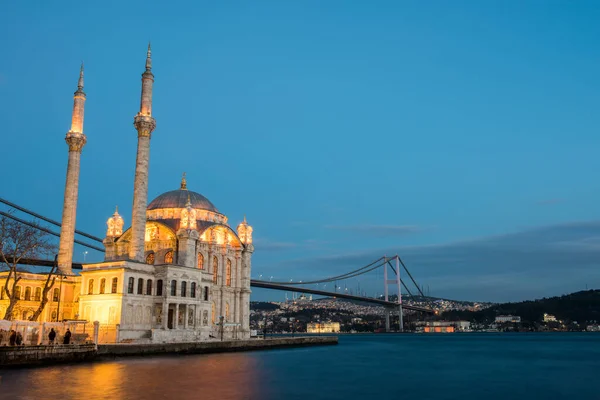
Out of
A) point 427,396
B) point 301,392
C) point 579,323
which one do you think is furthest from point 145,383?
point 579,323

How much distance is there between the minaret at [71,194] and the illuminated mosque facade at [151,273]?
0.08 metres

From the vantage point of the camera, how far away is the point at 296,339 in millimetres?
64938

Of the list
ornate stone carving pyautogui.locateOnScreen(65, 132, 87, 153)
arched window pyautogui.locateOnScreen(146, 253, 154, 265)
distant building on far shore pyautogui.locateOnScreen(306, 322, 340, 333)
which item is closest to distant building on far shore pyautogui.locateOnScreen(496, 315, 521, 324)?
distant building on far shore pyautogui.locateOnScreen(306, 322, 340, 333)

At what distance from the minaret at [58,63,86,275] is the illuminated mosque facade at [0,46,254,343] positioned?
8cm

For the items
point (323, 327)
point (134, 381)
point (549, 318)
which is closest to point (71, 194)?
point (134, 381)

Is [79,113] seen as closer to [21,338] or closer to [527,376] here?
[21,338]

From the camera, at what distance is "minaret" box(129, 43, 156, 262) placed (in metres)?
45.1

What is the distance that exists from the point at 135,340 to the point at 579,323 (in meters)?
174

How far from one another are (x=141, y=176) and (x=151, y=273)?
7.97 metres

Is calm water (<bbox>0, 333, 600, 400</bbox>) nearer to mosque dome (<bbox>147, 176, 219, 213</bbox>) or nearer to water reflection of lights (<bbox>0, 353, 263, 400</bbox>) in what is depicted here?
water reflection of lights (<bbox>0, 353, 263, 400</bbox>)

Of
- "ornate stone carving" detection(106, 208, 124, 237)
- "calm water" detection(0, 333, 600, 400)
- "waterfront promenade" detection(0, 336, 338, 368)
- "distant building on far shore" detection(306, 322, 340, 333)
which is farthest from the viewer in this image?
"distant building on far shore" detection(306, 322, 340, 333)

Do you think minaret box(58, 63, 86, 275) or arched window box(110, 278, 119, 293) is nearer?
arched window box(110, 278, 119, 293)

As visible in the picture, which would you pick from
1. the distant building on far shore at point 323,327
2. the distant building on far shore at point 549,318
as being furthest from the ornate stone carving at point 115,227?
the distant building on far shore at point 549,318

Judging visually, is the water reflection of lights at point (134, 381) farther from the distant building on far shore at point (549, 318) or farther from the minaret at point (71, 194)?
the distant building on far shore at point (549, 318)
